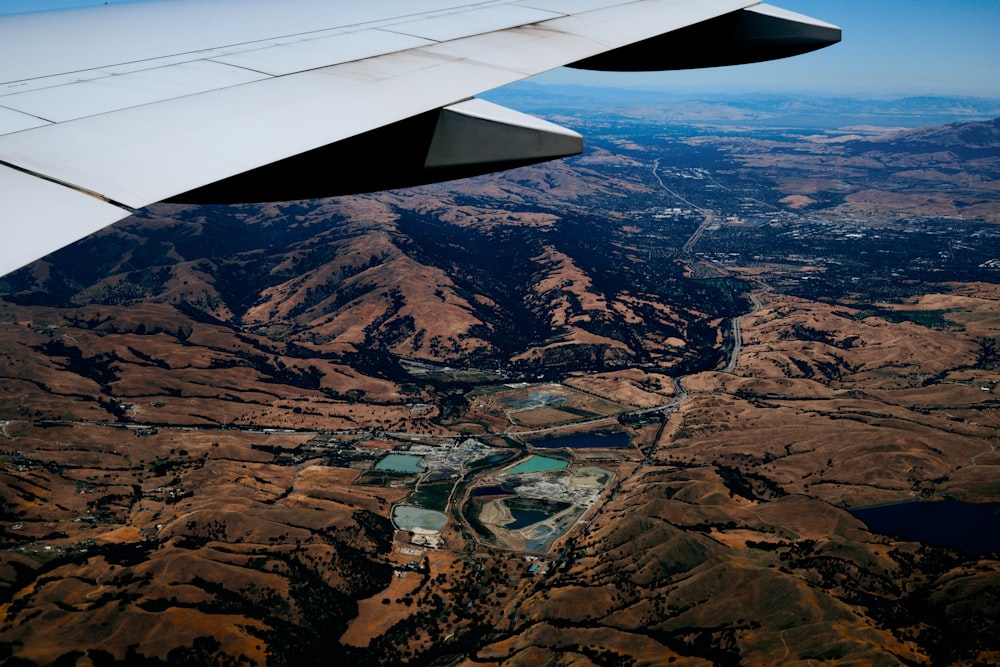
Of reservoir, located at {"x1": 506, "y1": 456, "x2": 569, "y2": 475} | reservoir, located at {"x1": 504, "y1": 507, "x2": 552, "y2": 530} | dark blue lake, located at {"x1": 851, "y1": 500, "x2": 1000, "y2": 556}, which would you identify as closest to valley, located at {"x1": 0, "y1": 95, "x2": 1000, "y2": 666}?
reservoir, located at {"x1": 504, "y1": 507, "x2": 552, "y2": 530}

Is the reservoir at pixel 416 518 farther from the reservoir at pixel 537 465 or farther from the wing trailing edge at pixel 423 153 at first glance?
the wing trailing edge at pixel 423 153

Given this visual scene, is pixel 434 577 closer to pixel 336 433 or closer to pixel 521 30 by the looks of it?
pixel 336 433

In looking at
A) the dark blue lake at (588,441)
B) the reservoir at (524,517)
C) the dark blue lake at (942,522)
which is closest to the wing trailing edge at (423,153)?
the reservoir at (524,517)

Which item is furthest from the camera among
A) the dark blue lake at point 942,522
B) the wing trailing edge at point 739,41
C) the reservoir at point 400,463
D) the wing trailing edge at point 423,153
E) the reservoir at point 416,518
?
the reservoir at point 400,463

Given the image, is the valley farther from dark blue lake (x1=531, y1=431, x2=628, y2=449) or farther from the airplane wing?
the airplane wing

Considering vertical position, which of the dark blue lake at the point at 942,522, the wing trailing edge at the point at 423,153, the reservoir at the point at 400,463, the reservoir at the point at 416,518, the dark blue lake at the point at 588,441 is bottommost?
the reservoir at the point at 400,463
